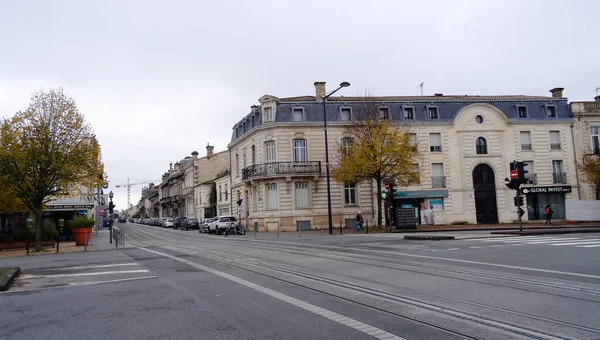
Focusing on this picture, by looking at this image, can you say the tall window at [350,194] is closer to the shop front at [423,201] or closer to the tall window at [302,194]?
the tall window at [302,194]

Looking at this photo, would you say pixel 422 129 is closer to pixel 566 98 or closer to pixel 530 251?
pixel 566 98

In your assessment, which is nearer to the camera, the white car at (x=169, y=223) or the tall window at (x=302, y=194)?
the tall window at (x=302, y=194)

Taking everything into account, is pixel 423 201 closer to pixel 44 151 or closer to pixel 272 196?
pixel 272 196

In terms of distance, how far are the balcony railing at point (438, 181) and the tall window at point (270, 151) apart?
14249mm

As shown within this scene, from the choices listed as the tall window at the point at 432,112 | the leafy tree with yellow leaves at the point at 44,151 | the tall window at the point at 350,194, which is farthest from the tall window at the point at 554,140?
the leafy tree with yellow leaves at the point at 44,151

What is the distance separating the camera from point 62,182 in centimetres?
2367

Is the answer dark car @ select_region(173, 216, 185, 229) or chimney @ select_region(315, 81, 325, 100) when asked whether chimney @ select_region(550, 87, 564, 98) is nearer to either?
chimney @ select_region(315, 81, 325, 100)

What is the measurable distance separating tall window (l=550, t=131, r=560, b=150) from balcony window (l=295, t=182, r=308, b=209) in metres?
22.9

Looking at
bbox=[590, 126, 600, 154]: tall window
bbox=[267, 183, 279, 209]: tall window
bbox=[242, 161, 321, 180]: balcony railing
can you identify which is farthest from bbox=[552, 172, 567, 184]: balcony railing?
bbox=[267, 183, 279, 209]: tall window

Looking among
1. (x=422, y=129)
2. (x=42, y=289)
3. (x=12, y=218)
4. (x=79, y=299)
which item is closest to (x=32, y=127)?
(x=12, y=218)

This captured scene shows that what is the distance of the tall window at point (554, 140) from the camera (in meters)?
42.0

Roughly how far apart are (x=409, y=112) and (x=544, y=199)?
14.7m

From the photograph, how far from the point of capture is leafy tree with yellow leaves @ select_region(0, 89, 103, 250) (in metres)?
22.7

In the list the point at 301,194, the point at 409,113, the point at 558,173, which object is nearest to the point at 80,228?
the point at 301,194
